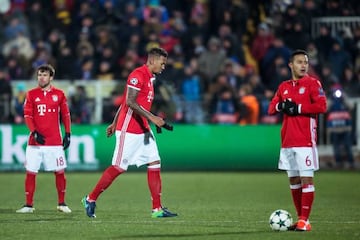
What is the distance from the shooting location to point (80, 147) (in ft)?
78.2

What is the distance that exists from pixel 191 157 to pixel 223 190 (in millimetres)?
5039

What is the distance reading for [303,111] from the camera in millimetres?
12062

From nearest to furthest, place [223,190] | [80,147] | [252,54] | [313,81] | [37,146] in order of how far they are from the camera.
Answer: [313,81] < [37,146] < [223,190] < [80,147] < [252,54]

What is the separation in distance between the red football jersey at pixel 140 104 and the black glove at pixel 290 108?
2330mm

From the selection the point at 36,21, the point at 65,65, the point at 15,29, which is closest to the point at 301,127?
the point at 65,65

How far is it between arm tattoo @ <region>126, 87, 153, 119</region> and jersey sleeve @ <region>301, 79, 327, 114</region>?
2367 mm

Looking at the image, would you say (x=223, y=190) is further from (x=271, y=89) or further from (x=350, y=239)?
(x=350, y=239)

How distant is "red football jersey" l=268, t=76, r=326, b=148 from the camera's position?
12.1 metres

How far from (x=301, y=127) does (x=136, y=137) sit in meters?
2.54

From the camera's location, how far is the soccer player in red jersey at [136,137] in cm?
1341

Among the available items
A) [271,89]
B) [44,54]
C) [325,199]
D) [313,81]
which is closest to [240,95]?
[271,89]

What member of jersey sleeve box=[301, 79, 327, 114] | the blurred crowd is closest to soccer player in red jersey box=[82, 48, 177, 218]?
jersey sleeve box=[301, 79, 327, 114]

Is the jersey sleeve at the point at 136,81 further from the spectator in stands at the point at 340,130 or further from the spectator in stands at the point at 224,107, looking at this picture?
the spectator in stands at the point at 340,130

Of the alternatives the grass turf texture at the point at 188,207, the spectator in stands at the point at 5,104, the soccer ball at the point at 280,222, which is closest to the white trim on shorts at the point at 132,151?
the grass turf texture at the point at 188,207
